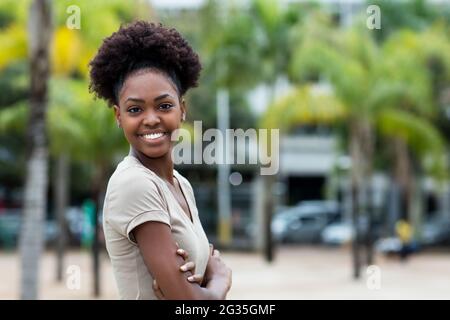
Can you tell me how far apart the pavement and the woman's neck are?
376 inches

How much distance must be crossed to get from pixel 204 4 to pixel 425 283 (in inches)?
362

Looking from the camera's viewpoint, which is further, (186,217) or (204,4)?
(204,4)

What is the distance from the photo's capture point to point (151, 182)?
2320 millimetres

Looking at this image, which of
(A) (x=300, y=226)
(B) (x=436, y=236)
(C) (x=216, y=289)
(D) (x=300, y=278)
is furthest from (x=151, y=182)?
(A) (x=300, y=226)

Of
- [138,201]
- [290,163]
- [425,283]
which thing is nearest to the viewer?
[138,201]

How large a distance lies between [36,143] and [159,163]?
9047 mm

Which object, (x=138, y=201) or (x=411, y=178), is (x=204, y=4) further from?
(x=138, y=201)

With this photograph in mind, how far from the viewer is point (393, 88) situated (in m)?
20.8

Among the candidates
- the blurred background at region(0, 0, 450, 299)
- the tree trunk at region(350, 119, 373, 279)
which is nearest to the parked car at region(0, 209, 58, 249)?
the blurred background at region(0, 0, 450, 299)

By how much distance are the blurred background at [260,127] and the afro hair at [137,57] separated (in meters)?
7.06

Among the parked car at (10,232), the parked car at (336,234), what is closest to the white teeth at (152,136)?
the parked car at (10,232)

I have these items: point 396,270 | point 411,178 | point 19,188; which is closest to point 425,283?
point 396,270

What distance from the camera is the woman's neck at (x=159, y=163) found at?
2420 mm

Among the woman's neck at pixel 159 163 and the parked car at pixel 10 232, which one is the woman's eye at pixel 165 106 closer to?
the woman's neck at pixel 159 163
